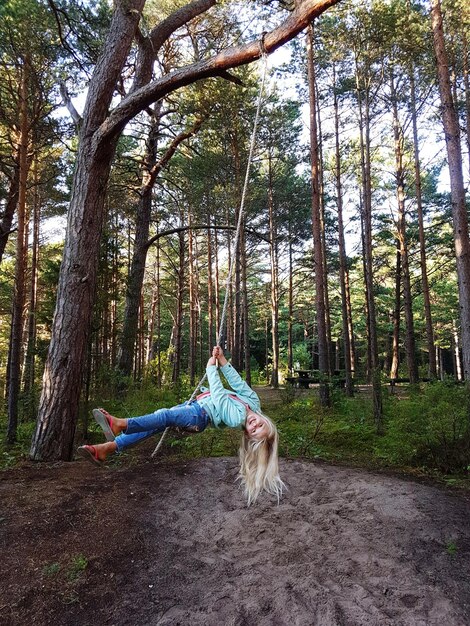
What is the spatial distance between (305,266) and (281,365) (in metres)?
7.67

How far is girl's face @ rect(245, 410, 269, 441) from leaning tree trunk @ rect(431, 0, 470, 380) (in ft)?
A: 13.4

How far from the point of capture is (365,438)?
22.9 ft

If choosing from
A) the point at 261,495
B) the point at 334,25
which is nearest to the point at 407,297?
the point at 334,25

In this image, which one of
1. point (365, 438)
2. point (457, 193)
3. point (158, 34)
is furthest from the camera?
point (365, 438)

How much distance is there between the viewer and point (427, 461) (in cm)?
551

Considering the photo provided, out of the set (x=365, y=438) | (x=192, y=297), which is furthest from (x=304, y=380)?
(x=365, y=438)

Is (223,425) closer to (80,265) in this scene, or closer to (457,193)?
(80,265)

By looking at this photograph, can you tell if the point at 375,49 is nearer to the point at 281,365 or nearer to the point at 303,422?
the point at 303,422

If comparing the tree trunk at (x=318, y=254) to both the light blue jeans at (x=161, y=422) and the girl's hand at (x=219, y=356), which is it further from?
the light blue jeans at (x=161, y=422)

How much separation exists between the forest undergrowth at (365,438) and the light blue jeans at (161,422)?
2472 millimetres

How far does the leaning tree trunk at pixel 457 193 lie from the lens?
6273 millimetres

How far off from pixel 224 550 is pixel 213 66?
5.01m

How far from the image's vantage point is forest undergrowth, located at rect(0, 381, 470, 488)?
5.30m

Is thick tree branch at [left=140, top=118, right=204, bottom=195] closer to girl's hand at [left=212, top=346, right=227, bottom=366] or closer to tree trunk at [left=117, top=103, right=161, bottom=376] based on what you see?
tree trunk at [left=117, top=103, right=161, bottom=376]
